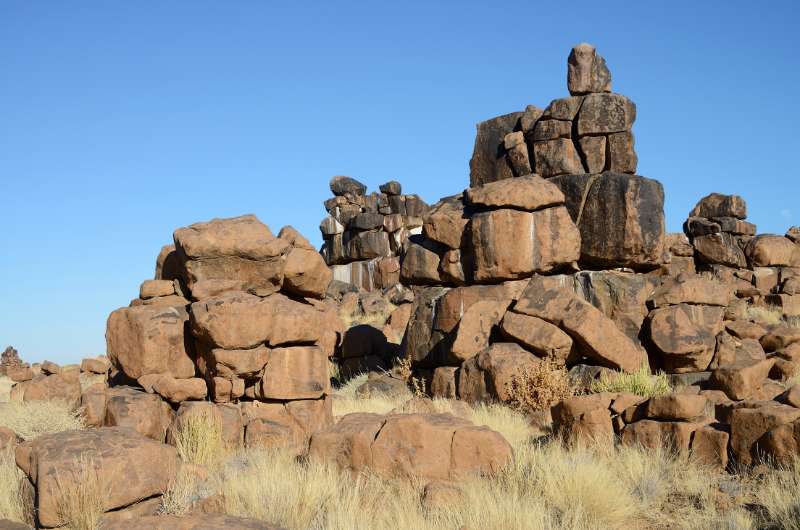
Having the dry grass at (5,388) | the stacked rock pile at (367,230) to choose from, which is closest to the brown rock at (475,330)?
the dry grass at (5,388)

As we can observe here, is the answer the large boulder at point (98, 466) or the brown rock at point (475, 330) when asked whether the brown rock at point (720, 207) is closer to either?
the brown rock at point (475, 330)

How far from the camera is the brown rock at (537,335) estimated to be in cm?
1511

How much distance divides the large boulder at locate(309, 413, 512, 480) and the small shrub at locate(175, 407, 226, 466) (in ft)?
6.00

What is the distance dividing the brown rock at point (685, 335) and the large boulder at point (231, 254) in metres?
8.14

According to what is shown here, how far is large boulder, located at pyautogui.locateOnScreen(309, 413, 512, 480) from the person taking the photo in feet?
28.5

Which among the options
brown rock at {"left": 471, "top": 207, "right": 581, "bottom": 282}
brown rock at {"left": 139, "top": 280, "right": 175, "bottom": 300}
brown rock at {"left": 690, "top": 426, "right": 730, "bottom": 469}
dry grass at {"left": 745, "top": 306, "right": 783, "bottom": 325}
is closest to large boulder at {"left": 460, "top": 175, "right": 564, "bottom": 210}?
brown rock at {"left": 471, "top": 207, "right": 581, "bottom": 282}

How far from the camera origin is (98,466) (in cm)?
686

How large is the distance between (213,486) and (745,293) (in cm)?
2540

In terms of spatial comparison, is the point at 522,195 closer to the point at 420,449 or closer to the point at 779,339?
the point at 779,339

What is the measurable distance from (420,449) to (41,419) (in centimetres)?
608

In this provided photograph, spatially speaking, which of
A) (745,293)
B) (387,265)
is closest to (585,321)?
(745,293)

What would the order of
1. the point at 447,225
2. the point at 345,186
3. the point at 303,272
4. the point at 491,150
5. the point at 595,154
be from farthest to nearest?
1. the point at 345,186
2. the point at 491,150
3. the point at 595,154
4. the point at 447,225
5. the point at 303,272

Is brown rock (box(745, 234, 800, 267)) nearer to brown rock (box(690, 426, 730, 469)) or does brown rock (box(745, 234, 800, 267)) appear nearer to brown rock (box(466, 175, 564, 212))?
brown rock (box(466, 175, 564, 212))

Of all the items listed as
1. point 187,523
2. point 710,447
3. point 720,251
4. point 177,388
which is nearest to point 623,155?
point 710,447
